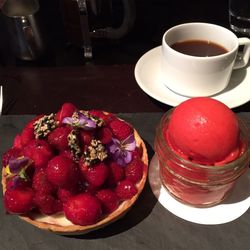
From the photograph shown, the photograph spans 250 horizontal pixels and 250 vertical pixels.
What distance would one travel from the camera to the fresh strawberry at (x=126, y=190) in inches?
30.1

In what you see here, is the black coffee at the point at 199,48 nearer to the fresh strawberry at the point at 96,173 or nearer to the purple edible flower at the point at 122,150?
the purple edible flower at the point at 122,150

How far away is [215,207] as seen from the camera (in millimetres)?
818

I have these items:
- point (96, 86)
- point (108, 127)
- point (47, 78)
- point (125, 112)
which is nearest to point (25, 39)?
point (47, 78)

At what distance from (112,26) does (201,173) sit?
0.76 m

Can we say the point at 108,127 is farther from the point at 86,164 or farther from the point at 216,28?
the point at 216,28

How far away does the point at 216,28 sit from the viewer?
1.02m

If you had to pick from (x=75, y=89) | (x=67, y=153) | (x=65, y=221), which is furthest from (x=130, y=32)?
(x=65, y=221)

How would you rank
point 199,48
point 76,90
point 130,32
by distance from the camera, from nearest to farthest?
1. point 199,48
2. point 76,90
3. point 130,32

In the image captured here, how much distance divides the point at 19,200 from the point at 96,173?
0.16 m

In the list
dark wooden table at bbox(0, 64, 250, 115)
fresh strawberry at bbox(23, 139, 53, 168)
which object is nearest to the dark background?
dark wooden table at bbox(0, 64, 250, 115)

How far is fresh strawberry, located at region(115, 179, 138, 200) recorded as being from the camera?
0.77 metres

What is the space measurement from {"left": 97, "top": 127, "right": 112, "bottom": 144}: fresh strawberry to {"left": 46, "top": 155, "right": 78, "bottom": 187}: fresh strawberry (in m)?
0.10

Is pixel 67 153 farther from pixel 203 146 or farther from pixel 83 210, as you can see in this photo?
pixel 203 146

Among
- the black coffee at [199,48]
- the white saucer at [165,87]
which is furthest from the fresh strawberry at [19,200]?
the black coffee at [199,48]
